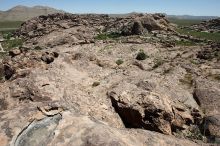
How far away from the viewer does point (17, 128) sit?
7348 millimetres

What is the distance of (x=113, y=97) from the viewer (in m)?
15.2

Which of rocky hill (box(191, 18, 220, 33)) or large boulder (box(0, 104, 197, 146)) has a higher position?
large boulder (box(0, 104, 197, 146))

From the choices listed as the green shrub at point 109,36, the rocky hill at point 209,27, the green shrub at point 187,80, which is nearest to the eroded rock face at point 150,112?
the green shrub at point 187,80

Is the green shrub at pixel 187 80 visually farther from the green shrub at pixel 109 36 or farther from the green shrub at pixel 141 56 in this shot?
the green shrub at pixel 109 36

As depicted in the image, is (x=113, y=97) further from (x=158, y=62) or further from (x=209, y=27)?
(x=209, y=27)

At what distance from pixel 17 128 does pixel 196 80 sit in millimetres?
15014

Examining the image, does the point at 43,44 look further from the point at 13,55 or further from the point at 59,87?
the point at 59,87

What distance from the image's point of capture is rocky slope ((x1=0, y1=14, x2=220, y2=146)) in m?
7.24

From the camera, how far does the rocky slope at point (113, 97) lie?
23.8ft

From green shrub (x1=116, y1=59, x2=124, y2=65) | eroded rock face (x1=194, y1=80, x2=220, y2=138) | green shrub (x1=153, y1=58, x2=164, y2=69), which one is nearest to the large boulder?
eroded rock face (x1=194, y1=80, x2=220, y2=138)

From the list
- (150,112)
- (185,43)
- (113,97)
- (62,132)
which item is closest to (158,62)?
(113,97)

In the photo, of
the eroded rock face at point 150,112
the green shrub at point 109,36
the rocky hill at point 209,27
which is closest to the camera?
the eroded rock face at point 150,112

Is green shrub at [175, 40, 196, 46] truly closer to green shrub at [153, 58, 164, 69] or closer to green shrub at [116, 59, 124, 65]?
green shrub at [153, 58, 164, 69]

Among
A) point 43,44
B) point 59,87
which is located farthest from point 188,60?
point 43,44
